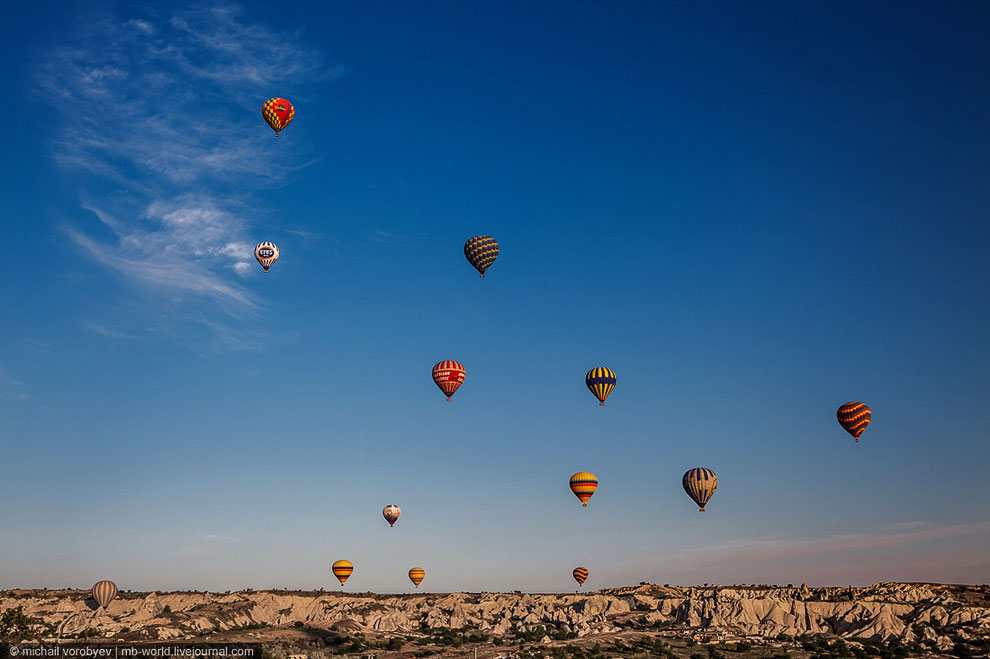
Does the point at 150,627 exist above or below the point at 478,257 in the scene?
below

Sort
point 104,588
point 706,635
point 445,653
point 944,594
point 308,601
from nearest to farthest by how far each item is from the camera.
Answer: point 445,653 → point 706,635 → point 944,594 → point 104,588 → point 308,601

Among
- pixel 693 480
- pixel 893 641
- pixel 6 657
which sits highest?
pixel 693 480

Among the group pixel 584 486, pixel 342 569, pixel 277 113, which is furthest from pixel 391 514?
pixel 277 113

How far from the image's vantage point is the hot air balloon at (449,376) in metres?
70.0

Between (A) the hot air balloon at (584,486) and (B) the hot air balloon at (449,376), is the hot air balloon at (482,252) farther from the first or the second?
(A) the hot air balloon at (584,486)

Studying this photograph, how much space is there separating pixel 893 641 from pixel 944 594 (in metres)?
20.9

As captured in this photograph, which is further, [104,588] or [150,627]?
[104,588]

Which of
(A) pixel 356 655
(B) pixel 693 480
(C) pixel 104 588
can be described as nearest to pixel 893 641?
(B) pixel 693 480

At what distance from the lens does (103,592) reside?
92.3 m

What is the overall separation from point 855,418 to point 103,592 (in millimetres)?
84336

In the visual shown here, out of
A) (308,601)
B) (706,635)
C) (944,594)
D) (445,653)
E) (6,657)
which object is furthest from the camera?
(308,601)

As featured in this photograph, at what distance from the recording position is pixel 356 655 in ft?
230

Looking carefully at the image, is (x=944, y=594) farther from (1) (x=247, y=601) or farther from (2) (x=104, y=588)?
(2) (x=104, y=588)

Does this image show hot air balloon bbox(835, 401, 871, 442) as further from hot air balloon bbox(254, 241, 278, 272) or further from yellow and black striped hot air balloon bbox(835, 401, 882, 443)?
hot air balloon bbox(254, 241, 278, 272)
